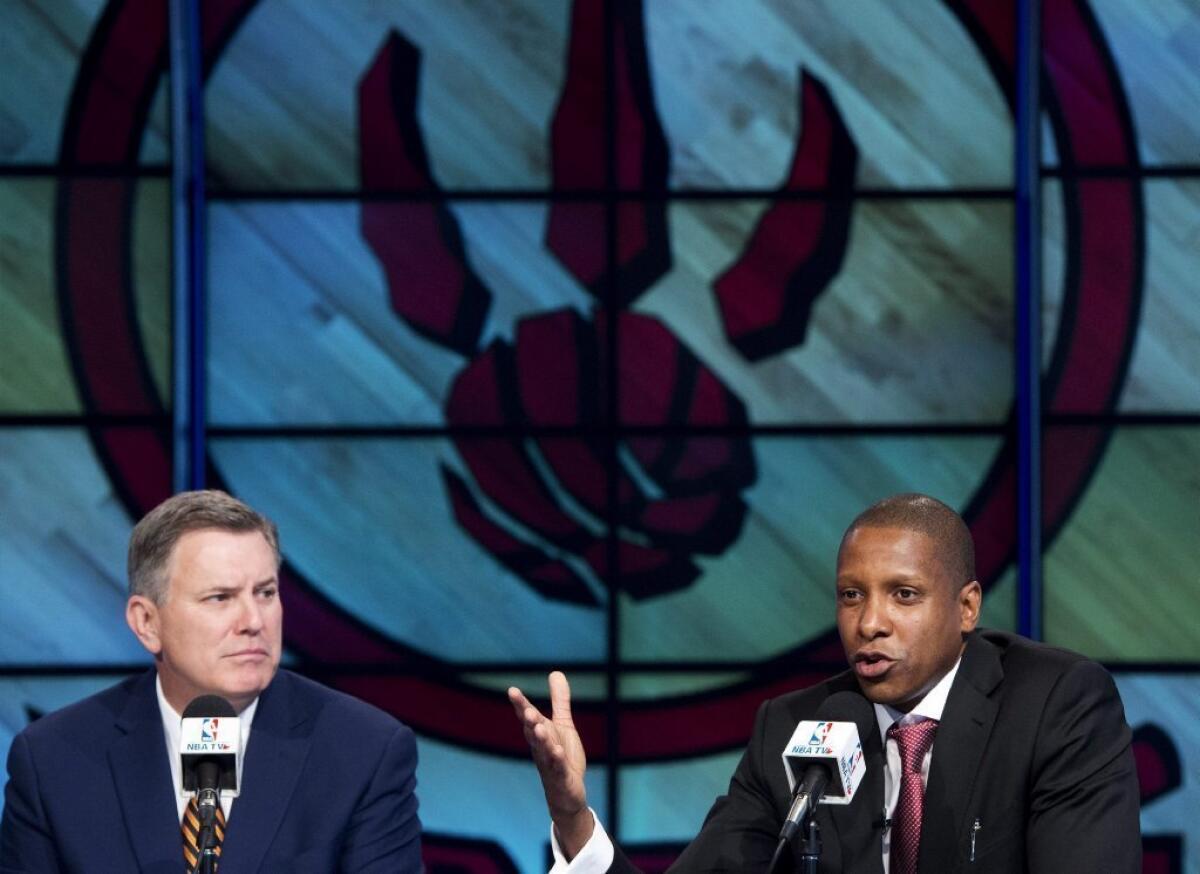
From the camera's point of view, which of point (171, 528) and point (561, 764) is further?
point (171, 528)

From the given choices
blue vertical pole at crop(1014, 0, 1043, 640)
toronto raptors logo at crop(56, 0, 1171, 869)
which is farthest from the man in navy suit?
blue vertical pole at crop(1014, 0, 1043, 640)

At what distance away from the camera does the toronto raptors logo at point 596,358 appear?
15.5 ft

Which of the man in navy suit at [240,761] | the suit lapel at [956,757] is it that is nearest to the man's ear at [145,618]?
the man in navy suit at [240,761]

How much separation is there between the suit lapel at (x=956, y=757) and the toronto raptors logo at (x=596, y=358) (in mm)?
2075

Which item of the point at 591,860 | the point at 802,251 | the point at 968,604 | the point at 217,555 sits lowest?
the point at 591,860

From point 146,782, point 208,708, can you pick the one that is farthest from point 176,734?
point 208,708

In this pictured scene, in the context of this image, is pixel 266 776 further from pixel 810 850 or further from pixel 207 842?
pixel 810 850

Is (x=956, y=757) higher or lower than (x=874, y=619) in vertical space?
lower

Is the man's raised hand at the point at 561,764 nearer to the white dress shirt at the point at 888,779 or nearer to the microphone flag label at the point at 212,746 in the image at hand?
the white dress shirt at the point at 888,779

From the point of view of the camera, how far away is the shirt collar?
8.68 ft

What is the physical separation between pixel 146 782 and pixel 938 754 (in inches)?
47.1

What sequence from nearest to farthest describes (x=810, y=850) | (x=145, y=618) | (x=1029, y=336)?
(x=810, y=850)
(x=145, y=618)
(x=1029, y=336)

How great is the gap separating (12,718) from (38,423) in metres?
0.81

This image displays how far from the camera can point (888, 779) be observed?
2.63 meters
